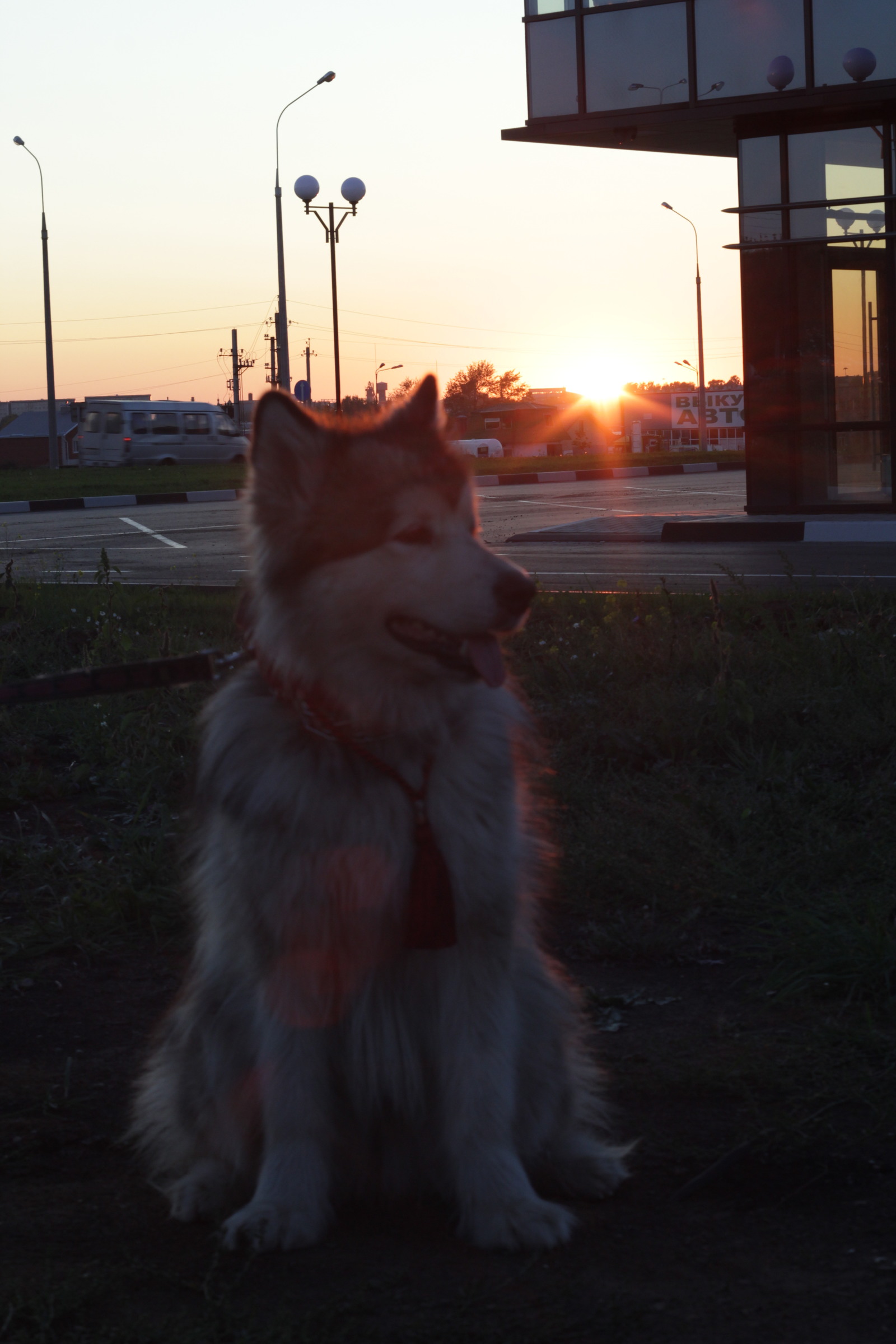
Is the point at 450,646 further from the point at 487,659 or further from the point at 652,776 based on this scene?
the point at 652,776

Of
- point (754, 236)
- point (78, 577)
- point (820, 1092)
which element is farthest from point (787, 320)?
point (820, 1092)

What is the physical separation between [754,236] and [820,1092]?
15.1 meters

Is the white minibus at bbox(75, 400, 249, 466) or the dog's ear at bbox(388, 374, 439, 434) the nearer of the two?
the dog's ear at bbox(388, 374, 439, 434)

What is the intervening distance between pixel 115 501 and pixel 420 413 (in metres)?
24.7

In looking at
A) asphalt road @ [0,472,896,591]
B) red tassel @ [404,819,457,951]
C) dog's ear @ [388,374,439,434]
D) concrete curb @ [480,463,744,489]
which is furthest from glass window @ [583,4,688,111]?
red tassel @ [404,819,457,951]

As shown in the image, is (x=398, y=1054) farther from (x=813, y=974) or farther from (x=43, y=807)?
(x=43, y=807)

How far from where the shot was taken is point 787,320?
54.7 feet

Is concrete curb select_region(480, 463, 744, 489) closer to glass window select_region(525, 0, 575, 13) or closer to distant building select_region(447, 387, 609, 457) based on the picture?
glass window select_region(525, 0, 575, 13)

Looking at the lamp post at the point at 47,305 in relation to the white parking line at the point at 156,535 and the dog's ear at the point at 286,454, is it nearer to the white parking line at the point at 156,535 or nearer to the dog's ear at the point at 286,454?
the white parking line at the point at 156,535

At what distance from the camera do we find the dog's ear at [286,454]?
260 cm

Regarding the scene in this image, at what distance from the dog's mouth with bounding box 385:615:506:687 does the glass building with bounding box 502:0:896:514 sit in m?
14.7

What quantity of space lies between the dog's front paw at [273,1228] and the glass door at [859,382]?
15.3 metres

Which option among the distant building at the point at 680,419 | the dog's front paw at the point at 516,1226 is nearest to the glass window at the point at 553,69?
the dog's front paw at the point at 516,1226

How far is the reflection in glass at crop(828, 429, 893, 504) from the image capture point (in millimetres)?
16609
